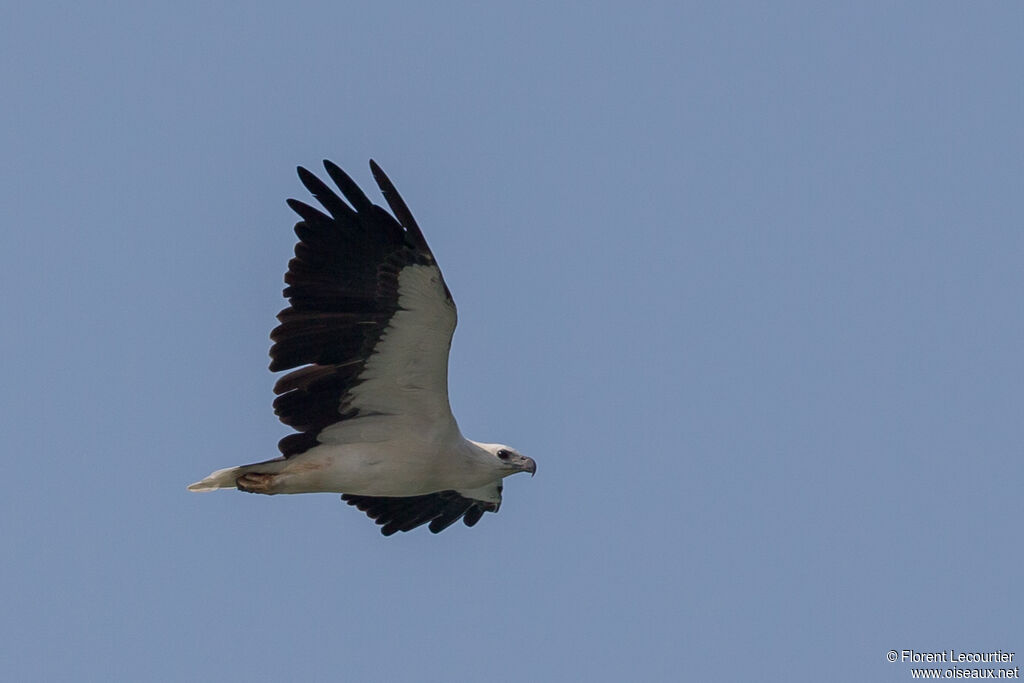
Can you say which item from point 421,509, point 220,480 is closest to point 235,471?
point 220,480

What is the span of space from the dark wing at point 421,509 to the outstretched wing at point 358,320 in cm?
232

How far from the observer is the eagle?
15.9m

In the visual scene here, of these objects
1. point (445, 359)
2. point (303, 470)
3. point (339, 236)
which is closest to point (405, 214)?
point (339, 236)

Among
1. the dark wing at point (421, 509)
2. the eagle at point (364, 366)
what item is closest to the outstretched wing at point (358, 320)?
the eagle at point (364, 366)

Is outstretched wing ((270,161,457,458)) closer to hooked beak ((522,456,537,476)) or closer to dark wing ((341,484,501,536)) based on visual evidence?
hooked beak ((522,456,537,476))

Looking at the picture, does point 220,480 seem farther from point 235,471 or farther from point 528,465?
point 528,465

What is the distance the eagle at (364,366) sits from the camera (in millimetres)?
15945

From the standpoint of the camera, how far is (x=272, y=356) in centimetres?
1630

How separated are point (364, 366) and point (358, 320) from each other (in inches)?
24.1

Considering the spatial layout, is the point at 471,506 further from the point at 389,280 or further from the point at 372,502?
the point at 389,280

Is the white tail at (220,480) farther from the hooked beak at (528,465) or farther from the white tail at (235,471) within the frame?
the hooked beak at (528,465)

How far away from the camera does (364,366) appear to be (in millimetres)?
16734

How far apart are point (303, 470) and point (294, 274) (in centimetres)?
215

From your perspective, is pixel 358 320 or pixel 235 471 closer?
pixel 358 320
